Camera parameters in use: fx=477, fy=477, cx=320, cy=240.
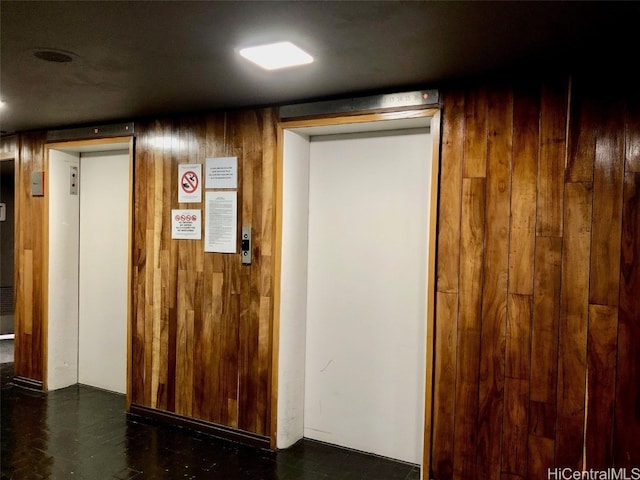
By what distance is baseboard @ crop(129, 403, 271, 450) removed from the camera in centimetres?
341

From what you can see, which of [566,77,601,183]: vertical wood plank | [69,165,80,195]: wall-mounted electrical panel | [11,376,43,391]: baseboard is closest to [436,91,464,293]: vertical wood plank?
[566,77,601,183]: vertical wood plank

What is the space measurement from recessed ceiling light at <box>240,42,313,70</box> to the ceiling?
0.18 ft

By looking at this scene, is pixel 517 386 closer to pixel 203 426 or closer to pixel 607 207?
pixel 607 207

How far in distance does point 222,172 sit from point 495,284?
2.05 m

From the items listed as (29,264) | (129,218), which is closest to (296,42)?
(129,218)

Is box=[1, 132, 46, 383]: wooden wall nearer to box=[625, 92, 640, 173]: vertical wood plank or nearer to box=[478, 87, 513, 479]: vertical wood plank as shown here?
box=[478, 87, 513, 479]: vertical wood plank

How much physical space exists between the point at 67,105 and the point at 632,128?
3.57 metres

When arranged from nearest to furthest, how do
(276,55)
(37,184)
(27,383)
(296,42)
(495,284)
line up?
(296,42), (276,55), (495,284), (37,184), (27,383)

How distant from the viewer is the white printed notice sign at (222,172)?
3.48 meters

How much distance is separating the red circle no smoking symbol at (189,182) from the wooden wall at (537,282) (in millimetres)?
1875

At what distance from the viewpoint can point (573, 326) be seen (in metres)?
2.51

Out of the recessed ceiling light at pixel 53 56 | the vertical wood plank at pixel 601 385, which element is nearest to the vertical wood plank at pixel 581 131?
the vertical wood plank at pixel 601 385

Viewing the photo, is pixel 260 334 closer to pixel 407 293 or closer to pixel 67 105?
pixel 407 293

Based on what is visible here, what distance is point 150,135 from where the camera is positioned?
384cm
